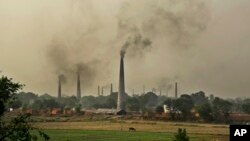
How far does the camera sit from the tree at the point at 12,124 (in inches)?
679

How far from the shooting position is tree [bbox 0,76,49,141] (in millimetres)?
17234

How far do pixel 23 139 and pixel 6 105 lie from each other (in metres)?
2.42

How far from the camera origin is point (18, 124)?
1784 centimetres

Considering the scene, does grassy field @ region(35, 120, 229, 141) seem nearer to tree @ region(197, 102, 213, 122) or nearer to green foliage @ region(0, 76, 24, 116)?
tree @ region(197, 102, 213, 122)

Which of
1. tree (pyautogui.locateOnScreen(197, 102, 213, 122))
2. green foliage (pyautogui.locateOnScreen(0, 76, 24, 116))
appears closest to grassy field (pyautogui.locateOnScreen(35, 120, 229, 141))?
tree (pyautogui.locateOnScreen(197, 102, 213, 122))

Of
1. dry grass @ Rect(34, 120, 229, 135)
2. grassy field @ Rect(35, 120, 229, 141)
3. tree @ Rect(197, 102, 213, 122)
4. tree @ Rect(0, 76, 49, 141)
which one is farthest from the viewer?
tree @ Rect(197, 102, 213, 122)

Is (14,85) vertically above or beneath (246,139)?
above

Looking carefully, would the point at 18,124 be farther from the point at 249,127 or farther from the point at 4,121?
the point at 249,127

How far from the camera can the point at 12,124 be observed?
1783 cm

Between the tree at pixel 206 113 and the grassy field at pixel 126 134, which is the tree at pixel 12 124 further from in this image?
the tree at pixel 206 113

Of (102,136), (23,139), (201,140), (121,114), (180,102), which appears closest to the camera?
(23,139)

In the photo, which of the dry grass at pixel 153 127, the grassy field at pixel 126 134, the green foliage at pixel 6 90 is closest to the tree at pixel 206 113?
the dry grass at pixel 153 127

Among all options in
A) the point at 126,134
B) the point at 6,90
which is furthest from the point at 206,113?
the point at 6,90

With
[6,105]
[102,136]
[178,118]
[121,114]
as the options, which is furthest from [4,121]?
[121,114]
